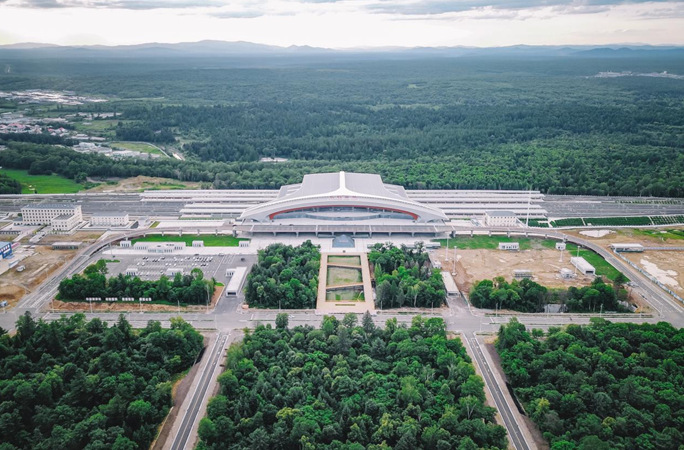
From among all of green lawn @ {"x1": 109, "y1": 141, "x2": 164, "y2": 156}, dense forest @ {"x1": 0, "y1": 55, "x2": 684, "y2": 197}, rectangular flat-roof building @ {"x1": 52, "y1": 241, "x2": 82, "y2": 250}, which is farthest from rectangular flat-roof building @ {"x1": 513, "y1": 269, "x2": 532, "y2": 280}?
green lawn @ {"x1": 109, "y1": 141, "x2": 164, "y2": 156}

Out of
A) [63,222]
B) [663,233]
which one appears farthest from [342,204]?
[663,233]

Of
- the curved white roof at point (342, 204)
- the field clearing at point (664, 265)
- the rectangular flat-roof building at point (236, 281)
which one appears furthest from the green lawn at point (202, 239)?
the field clearing at point (664, 265)

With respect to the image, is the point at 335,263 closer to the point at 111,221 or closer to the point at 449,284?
the point at 449,284

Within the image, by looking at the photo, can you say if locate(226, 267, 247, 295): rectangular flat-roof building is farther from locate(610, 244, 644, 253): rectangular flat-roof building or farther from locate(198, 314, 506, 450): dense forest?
locate(610, 244, 644, 253): rectangular flat-roof building

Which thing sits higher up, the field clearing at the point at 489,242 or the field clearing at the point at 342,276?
the field clearing at the point at 489,242

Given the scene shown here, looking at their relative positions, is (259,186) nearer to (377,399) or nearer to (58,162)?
(58,162)

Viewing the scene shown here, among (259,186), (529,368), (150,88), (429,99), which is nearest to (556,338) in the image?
(529,368)

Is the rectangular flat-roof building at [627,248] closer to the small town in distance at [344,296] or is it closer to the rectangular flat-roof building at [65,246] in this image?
the small town in distance at [344,296]
